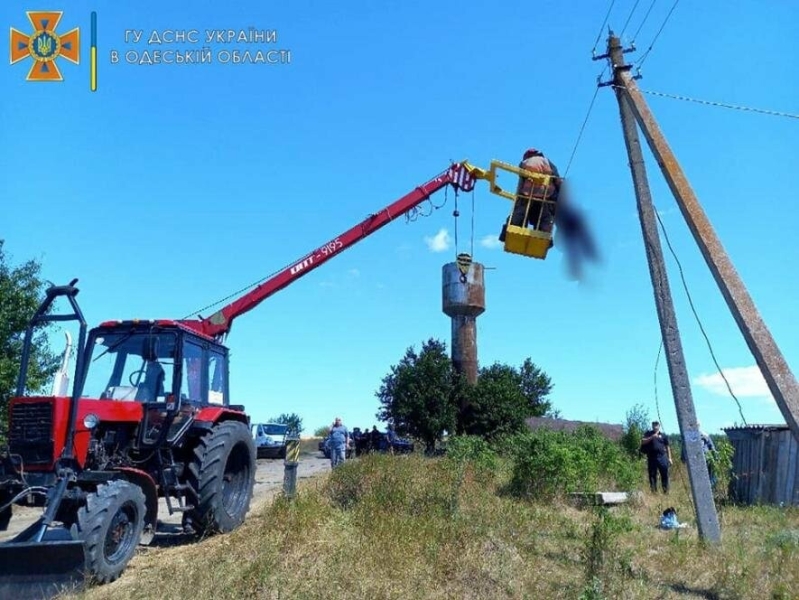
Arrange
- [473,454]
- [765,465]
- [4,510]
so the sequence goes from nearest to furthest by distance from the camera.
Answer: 1. [4,510]
2. [765,465]
3. [473,454]

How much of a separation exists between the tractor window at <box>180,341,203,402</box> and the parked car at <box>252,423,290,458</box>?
725 inches

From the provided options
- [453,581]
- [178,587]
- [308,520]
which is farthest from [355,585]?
[308,520]

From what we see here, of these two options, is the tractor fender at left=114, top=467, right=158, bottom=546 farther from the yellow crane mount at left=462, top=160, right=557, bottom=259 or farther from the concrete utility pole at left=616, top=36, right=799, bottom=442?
the concrete utility pole at left=616, top=36, right=799, bottom=442

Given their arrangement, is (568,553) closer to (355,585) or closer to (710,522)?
(710,522)

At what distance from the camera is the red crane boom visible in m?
12.2

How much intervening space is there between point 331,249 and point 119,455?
6.17m

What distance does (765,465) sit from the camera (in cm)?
1326

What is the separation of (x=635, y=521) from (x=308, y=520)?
18.0 feet

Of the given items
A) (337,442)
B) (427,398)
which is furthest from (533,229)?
(427,398)

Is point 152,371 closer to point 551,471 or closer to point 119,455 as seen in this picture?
point 119,455

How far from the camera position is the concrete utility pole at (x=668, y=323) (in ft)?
27.7

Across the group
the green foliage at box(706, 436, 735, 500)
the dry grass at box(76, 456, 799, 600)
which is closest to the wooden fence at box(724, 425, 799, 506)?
the green foliage at box(706, 436, 735, 500)

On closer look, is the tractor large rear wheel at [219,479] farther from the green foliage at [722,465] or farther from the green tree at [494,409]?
the green tree at [494,409]

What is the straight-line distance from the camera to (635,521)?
10.4 meters
